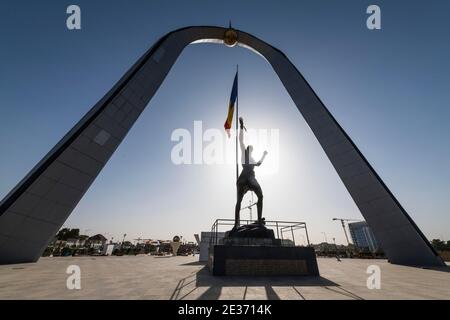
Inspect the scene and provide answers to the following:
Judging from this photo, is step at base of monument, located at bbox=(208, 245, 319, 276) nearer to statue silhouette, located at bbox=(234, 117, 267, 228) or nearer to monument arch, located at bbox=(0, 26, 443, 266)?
statue silhouette, located at bbox=(234, 117, 267, 228)

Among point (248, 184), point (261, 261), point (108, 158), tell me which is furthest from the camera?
point (108, 158)

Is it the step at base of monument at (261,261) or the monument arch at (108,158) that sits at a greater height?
the monument arch at (108,158)

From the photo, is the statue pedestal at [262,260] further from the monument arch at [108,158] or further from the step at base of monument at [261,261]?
the monument arch at [108,158]

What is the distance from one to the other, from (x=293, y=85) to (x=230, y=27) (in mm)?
10767

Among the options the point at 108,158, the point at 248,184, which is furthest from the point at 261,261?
the point at 108,158

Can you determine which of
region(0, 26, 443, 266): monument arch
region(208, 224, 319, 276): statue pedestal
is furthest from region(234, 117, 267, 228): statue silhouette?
region(0, 26, 443, 266): monument arch

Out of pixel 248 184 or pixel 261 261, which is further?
pixel 248 184

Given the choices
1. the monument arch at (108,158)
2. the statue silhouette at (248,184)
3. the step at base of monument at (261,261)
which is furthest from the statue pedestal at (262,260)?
the monument arch at (108,158)

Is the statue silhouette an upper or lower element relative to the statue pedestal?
upper

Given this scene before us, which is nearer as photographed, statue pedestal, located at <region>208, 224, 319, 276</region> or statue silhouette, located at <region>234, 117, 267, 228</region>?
statue pedestal, located at <region>208, 224, 319, 276</region>

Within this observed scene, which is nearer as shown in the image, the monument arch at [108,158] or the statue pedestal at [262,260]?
the statue pedestal at [262,260]

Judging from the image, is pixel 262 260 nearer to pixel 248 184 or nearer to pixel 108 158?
pixel 248 184
